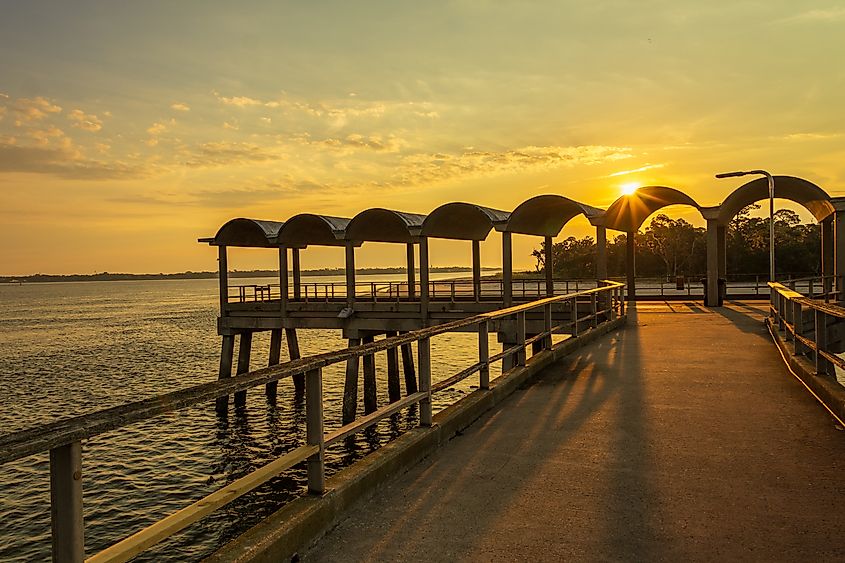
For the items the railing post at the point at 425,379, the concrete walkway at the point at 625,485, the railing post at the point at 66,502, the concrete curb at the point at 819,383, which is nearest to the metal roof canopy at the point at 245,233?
the concrete walkway at the point at 625,485

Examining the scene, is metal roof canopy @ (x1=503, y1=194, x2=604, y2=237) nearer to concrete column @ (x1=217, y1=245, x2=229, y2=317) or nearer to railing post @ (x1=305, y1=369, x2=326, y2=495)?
concrete column @ (x1=217, y1=245, x2=229, y2=317)

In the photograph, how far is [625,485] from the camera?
5.14 meters

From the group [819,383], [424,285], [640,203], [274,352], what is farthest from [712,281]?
[819,383]

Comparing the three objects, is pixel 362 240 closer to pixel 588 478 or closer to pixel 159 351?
pixel 588 478

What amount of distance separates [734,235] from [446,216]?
184 ft

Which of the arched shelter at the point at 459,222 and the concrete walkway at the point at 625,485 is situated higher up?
the arched shelter at the point at 459,222

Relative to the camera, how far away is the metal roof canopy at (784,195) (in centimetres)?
2403

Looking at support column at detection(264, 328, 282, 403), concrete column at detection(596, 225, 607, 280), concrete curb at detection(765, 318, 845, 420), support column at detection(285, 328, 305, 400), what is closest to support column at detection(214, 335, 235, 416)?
support column at detection(264, 328, 282, 403)

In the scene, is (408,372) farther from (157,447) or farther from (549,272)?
(157,447)

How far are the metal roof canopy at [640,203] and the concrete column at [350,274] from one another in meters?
10.3

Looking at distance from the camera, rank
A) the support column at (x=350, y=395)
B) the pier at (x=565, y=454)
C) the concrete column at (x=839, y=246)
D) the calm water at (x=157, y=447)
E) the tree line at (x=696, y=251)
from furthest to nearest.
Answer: the tree line at (x=696, y=251) < the support column at (x=350, y=395) < the concrete column at (x=839, y=246) < the calm water at (x=157, y=447) < the pier at (x=565, y=454)

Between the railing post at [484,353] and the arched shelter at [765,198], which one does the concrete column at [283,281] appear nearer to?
the arched shelter at [765,198]

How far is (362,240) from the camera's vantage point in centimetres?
2777

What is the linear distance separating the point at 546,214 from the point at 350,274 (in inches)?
314
